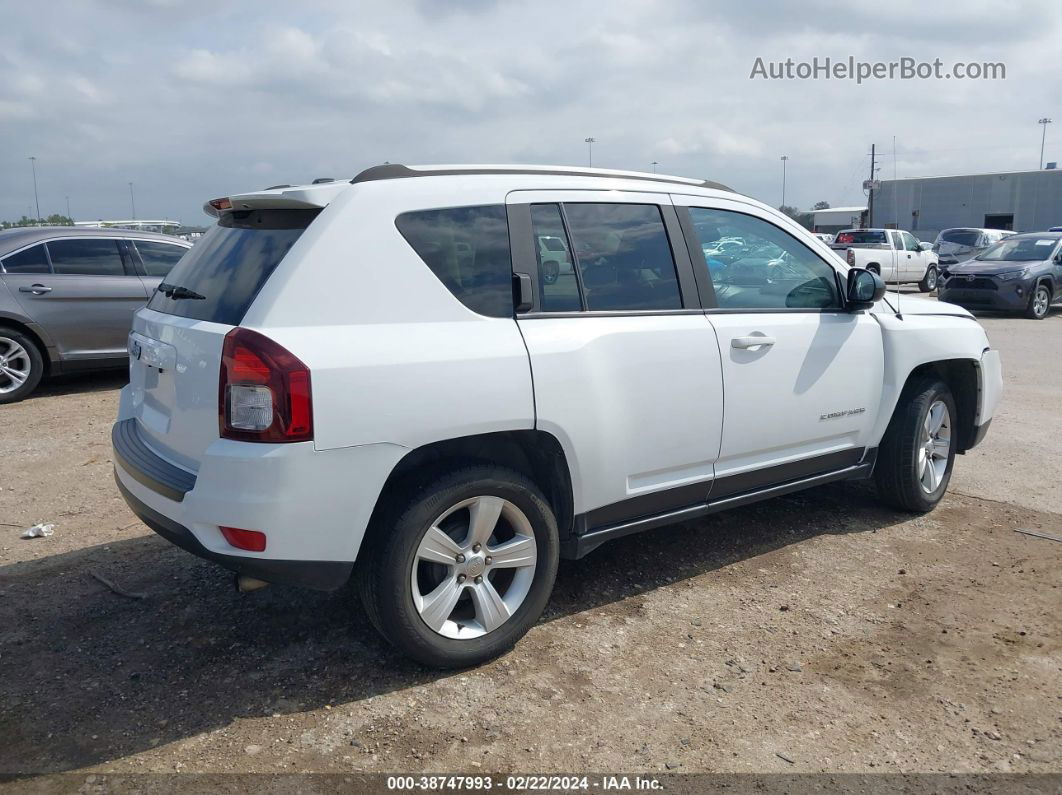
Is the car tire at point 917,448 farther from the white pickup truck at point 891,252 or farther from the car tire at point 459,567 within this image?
the white pickup truck at point 891,252

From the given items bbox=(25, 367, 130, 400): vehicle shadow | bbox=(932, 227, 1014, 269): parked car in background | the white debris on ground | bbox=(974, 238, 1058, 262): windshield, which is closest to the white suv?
the white debris on ground

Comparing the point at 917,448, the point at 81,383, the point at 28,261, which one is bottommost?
Answer: the point at 81,383

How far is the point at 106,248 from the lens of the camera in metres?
9.05

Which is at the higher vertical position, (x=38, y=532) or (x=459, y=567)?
(x=459, y=567)

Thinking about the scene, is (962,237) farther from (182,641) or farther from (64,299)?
(182,641)

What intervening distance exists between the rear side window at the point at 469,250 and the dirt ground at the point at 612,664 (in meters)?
1.46

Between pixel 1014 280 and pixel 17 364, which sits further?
pixel 1014 280

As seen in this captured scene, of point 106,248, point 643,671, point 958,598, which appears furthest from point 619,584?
point 106,248

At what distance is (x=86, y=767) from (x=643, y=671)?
1.97 m

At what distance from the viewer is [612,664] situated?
345cm

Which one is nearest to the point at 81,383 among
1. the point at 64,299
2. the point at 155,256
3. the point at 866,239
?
the point at 64,299

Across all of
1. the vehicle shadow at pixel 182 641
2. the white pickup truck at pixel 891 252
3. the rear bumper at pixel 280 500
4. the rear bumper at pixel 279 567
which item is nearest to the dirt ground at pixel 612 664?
the vehicle shadow at pixel 182 641

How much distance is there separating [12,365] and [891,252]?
20.5m

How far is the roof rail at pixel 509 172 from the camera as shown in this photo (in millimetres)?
3295
